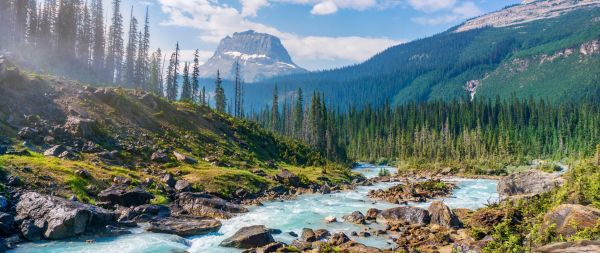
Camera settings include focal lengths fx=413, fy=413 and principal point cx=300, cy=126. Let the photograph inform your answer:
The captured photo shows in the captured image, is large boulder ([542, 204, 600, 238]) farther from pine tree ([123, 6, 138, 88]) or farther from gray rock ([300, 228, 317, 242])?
pine tree ([123, 6, 138, 88])

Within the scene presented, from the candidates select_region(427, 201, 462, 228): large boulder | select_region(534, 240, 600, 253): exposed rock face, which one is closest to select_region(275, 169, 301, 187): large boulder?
select_region(427, 201, 462, 228): large boulder

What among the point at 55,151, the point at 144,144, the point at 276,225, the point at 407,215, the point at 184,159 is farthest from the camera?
the point at 144,144

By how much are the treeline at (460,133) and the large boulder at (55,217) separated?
91188 mm

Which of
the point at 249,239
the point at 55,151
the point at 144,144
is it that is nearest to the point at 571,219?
the point at 249,239

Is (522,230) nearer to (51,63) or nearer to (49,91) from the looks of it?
(49,91)

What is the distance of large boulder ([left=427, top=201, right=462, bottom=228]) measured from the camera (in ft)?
119

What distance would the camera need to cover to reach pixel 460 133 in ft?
552

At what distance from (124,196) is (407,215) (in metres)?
26.3

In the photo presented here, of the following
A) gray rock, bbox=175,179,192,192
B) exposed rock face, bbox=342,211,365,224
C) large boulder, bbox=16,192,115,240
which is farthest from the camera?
gray rock, bbox=175,179,192,192

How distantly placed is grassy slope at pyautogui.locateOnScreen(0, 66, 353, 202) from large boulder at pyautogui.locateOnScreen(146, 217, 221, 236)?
7.02m

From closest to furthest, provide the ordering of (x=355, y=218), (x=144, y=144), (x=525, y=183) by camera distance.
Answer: (x=355, y=218) < (x=525, y=183) < (x=144, y=144)

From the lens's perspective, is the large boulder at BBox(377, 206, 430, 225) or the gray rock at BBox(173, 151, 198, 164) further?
the gray rock at BBox(173, 151, 198, 164)

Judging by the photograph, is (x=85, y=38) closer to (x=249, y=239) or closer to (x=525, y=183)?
(x=249, y=239)

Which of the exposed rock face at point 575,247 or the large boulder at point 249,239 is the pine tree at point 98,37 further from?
the exposed rock face at point 575,247
